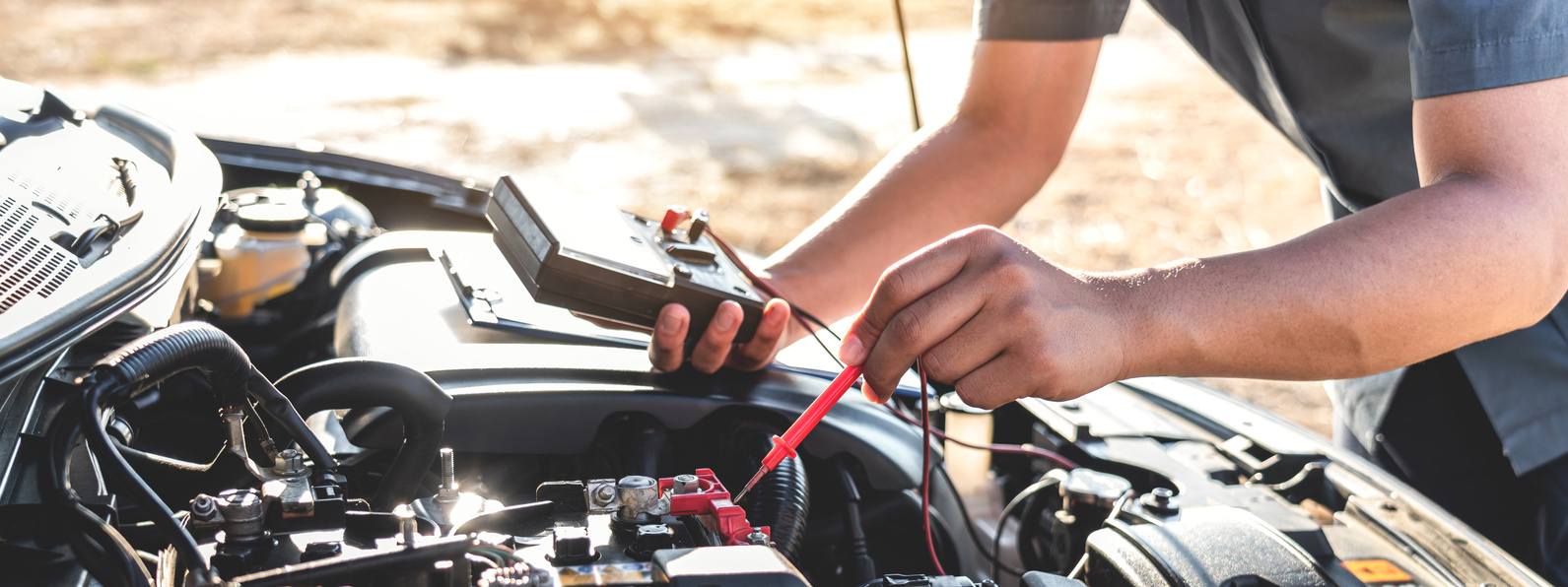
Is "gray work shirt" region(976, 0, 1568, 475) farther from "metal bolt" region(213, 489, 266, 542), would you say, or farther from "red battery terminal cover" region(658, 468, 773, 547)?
"metal bolt" region(213, 489, 266, 542)

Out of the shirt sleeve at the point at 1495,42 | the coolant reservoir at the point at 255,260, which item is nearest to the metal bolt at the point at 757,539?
the shirt sleeve at the point at 1495,42

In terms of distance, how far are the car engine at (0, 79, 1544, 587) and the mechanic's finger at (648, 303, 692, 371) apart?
0.08ft

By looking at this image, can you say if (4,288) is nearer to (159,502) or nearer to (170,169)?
(159,502)

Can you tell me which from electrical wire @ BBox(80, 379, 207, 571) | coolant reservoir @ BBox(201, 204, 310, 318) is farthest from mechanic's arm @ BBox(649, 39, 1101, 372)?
electrical wire @ BBox(80, 379, 207, 571)

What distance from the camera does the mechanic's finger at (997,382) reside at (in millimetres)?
900

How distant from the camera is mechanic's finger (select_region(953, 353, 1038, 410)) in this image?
900mm

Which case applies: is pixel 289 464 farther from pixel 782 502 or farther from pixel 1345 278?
pixel 1345 278

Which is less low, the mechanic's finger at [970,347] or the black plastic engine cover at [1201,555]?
the mechanic's finger at [970,347]

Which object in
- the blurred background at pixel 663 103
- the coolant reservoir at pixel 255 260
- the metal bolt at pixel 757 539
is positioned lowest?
the metal bolt at pixel 757 539

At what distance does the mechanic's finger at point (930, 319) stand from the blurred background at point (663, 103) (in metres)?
2.92

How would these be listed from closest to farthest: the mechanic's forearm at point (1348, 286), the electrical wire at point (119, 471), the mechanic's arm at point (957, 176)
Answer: the electrical wire at point (119, 471)
the mechanic's forearm at point (1348, 286)
the mechanic's arm at point (957, 176)

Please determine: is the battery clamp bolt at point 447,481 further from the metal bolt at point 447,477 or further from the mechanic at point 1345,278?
the mechanic at point 1345,278

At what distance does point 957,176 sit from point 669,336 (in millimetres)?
556

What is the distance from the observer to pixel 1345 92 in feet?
4.49
